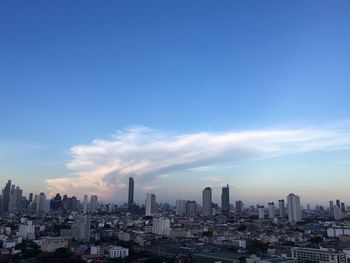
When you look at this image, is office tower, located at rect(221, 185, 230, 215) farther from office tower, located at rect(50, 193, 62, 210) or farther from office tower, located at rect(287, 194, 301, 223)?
office tower, located at rect(50, 193, 62, 210)

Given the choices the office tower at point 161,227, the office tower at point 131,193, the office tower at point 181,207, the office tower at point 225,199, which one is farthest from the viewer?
the office tower at point 131,193

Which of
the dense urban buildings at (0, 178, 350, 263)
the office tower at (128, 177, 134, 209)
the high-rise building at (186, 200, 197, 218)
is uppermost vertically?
the office tower at (128, 177, 134, 209)

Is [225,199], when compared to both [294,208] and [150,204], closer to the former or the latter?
[150,204]

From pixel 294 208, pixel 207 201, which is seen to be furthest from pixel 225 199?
pixel 294 208

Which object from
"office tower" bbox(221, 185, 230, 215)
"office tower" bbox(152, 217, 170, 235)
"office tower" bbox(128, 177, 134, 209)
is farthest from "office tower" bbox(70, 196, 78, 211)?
"office tower" bbox(152, 217, 170, 235)

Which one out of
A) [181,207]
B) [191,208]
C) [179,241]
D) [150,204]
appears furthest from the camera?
[181,207]

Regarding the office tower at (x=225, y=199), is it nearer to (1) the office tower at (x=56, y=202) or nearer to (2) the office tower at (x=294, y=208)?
(2) the office tower at (x=294, y=208)

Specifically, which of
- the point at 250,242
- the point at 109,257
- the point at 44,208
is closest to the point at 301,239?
the point at 250,242

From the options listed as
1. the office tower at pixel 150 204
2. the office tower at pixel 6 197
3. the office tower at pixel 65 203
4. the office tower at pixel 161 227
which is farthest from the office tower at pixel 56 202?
the office tower at pixel 161 227

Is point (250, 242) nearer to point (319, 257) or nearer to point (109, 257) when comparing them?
point (319, 257)

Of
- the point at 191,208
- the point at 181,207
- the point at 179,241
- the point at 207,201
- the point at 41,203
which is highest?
the point at 207,201

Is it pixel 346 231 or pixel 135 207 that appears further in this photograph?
pixel 135 207
